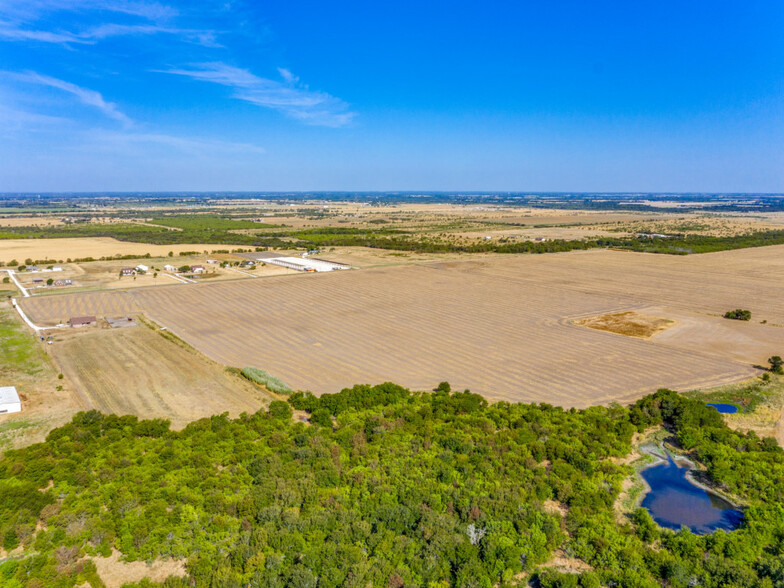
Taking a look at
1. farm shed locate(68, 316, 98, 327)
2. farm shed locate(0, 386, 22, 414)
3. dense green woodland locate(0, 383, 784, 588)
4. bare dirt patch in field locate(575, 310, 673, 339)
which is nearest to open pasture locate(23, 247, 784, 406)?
bare dirt patch in field locate(575, 310, 673, 339)

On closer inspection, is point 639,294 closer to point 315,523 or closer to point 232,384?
point 232,384

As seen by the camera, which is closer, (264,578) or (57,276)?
(264,578)

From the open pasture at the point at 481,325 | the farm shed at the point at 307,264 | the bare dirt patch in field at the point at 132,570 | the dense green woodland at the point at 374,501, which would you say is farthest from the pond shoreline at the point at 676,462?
the farm shed at the point at 307,264

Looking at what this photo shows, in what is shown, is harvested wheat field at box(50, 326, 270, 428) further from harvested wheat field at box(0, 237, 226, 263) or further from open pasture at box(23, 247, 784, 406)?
harvested wheat field at box(0, 237, 226, 263)

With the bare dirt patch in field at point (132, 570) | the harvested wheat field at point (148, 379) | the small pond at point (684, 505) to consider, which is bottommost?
the small pond at point (684, 505)

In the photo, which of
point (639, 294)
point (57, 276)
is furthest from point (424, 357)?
point (57, 276)

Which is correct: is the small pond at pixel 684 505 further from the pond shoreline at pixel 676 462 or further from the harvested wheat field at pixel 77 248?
the harvested wheat field at pixel 77 248
